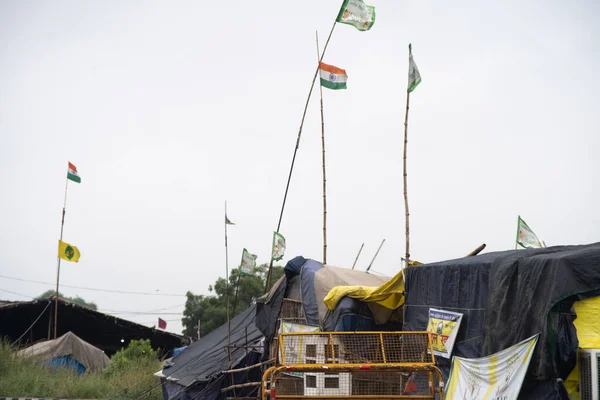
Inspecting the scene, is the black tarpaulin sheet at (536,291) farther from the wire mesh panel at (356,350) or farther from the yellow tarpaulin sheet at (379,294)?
the yellow tarpaulin sheet at (379,294)

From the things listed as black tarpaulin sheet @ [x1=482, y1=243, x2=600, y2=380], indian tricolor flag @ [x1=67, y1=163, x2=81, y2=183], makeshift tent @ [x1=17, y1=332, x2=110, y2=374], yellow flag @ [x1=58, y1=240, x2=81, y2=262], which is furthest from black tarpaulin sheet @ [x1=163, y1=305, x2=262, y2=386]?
indian tricolor flag @ [x1=67, y1=163, x2=81, y2=183]

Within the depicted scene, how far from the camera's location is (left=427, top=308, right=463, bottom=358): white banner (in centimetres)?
1187

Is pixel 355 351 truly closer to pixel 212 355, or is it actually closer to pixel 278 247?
pixel 278 247

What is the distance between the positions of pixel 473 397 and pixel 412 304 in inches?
146

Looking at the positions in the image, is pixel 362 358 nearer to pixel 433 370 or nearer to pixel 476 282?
pixel 433 370

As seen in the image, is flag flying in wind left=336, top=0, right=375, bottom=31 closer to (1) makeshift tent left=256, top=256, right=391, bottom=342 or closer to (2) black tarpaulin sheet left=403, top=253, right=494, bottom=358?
(1) makeshift tent left=256, top=256, right=391, bottom=342

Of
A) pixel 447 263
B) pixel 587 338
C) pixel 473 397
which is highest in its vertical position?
pixel 447 263

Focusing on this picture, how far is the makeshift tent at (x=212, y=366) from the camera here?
18297mm

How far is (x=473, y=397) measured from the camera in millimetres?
9836

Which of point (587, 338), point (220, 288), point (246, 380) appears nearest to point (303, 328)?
point (246, 380)

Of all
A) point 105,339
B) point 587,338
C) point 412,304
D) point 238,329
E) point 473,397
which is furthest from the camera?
point 105,339

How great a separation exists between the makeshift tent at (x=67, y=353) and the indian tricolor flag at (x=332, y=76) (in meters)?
16.0

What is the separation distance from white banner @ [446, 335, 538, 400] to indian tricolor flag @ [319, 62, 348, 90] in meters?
11.0

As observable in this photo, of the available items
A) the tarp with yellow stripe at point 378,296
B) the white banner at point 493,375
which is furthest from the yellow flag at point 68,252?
the white banner at point 493,375
